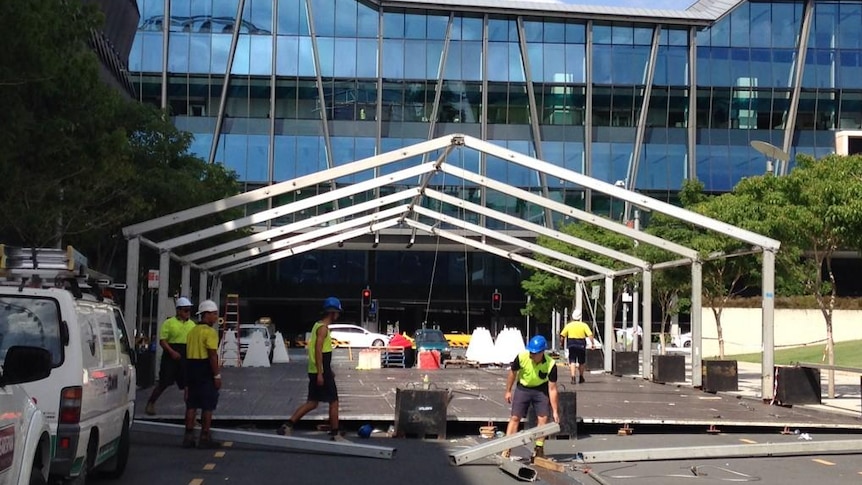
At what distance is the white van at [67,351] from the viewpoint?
855 centimetres

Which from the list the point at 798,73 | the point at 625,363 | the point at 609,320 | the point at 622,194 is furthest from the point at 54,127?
the point at 798,73

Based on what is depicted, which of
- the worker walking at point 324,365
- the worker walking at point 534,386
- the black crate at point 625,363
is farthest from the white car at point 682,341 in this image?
the worker walking at point 534,386

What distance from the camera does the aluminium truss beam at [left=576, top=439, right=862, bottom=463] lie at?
12953 mm

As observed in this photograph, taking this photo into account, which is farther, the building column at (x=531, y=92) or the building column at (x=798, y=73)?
the building column at (x=798, y=73)

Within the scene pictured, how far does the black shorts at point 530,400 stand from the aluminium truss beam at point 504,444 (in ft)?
1.29

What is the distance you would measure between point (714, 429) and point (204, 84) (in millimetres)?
43282

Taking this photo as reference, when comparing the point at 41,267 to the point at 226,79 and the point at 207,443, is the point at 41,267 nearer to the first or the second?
the point at 207,443

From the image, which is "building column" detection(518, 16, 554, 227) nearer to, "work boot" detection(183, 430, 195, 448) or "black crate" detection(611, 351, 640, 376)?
"black crate" detection(611, 351, 640, 376)

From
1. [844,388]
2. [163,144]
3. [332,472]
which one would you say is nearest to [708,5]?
[844,388]

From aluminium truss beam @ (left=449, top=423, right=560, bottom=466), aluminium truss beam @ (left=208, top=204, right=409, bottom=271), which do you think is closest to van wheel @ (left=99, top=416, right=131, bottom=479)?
aluminium truss beam @ (left=449, top=423, right=560, bottom=466)

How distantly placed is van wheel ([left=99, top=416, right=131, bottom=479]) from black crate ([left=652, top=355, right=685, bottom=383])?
63.7 feet

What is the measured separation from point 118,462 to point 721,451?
24.2 feet

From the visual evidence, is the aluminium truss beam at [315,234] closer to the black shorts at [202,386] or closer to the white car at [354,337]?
the black shorts at [202,386]

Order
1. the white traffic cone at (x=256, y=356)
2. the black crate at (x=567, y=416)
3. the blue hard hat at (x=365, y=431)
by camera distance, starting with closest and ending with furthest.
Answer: the blue hard hat at (x=365, y=431)
the black crate at (x=567, y=416)
the white traffic cone at (x=256, y=356)
